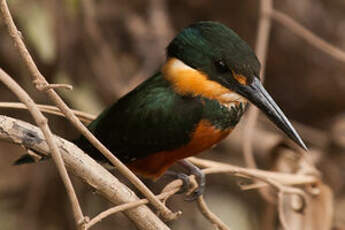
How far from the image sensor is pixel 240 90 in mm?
1816

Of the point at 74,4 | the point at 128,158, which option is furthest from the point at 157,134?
the point at 74,4

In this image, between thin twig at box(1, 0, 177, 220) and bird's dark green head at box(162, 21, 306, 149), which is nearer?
thin twig at box(1, 0, 177, 220)

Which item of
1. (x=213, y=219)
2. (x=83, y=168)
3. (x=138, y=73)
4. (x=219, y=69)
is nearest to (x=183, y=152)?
(x=219, y=69)

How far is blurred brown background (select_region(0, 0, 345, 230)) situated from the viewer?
9.76 ft

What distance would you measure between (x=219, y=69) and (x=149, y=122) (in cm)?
28

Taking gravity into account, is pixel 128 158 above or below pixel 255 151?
above

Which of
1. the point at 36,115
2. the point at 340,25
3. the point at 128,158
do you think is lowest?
the point at 340,25

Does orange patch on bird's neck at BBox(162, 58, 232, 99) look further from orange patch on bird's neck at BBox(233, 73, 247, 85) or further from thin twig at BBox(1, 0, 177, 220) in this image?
thin twig at BBox(1, 0, 177, 220)

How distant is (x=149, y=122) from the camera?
200 centimetres

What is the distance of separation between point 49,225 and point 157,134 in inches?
58.6

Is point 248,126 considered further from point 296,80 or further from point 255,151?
point 296,80

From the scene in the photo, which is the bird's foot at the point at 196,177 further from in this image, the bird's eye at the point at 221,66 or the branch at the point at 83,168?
the branch at the point at 83,168

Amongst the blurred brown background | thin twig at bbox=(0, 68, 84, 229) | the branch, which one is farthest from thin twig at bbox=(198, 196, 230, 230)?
the blurred brown background

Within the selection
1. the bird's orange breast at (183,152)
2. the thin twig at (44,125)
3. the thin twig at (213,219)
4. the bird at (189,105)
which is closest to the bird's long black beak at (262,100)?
the bird at (189,105)
